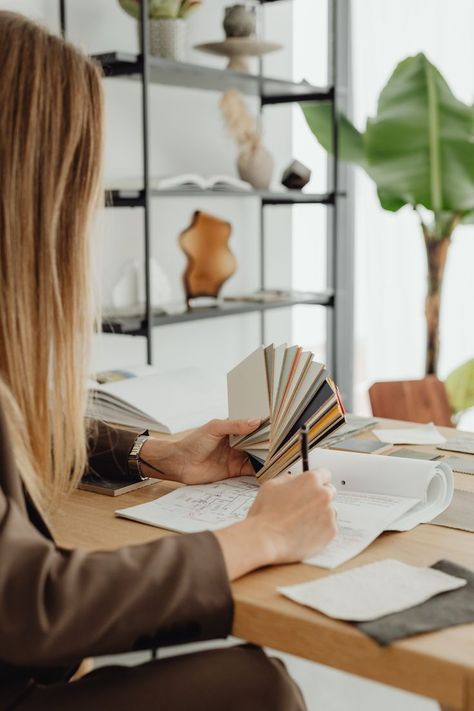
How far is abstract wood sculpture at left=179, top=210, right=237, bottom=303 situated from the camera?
3.13 metres

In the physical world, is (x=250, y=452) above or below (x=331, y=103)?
below

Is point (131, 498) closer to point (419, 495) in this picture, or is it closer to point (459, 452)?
point (419, 495)

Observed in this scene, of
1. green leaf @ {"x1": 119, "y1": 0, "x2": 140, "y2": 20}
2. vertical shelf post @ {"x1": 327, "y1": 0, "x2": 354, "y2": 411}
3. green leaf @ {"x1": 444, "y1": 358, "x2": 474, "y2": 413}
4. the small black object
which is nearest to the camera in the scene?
green leaf @ {"x1": 119, "y1": 0, "x2": 140, "y2": 20}

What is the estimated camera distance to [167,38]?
2.85m

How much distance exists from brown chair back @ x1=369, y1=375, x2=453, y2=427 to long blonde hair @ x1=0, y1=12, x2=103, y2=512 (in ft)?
4.48

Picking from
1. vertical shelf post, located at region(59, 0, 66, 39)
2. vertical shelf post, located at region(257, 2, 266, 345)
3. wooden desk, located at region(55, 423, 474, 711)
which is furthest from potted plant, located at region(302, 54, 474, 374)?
wooden desk, located at region(55, 423, 474, 711)

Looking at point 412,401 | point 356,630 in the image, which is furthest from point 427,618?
point 412,401

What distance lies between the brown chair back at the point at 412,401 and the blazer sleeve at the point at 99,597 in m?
1.46

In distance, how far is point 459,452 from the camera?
1646 millimetres

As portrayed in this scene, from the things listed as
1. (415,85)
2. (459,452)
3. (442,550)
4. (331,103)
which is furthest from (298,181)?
(442,550)

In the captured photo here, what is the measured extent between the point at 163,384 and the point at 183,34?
1.36 metres

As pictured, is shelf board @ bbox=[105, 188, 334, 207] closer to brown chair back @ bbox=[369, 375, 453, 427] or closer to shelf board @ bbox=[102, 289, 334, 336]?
shelf board @ bbox=[102, 289, 334, 336]

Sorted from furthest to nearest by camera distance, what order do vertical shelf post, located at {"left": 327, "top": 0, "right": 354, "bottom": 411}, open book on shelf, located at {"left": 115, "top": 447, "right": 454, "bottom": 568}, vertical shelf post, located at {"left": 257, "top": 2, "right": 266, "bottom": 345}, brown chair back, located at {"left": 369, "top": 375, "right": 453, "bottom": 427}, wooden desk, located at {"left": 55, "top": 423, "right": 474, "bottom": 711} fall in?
1. vertical shelf post, located at {"left": 327, "top": 0, "right": 354, "bottom": 411}
2. vertical shelf post, located at {"left": 257, "top": 2, "right": 266, "bottom": 345}
3. brown chair back, located at {"left": 369, "top": 375, "right": 453, "bottom": 427}
4. open book on shelf, located at {"left": 115, "top": 447, "right": 454, "bottom": 568}
5. wooden desk, located at {"left": 55, "top": 423, "right": 474, "bottom": 711}

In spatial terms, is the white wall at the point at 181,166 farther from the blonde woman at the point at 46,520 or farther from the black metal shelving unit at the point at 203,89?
the blonde woman at the point at 46,520
